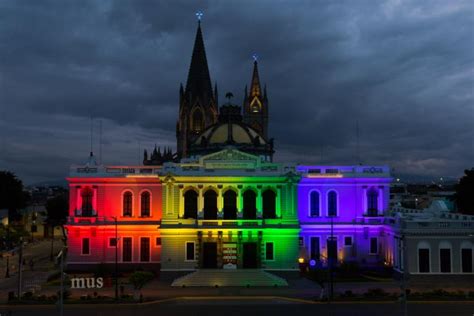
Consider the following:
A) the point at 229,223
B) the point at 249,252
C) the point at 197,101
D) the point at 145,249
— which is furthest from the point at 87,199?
the point at 197,101

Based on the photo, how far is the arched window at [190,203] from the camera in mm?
56375

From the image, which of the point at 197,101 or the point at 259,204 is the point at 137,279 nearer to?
the point at 259,204

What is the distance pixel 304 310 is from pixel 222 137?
3233cm

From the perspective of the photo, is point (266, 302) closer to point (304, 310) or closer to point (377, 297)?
point (304, 310)

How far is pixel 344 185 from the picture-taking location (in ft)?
194

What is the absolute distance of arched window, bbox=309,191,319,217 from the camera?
58919 millimetres

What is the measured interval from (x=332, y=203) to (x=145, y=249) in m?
20.6

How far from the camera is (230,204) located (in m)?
56.6

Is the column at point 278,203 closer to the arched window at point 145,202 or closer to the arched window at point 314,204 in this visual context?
the arched window at point 314,204

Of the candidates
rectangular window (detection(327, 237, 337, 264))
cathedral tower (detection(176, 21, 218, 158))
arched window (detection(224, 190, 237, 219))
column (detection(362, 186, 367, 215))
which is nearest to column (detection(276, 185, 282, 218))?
arched window (detection(224, 190, 237, 219))

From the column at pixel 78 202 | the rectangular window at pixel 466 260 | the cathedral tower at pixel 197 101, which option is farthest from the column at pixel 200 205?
the cathedral tower at pixel 197 101

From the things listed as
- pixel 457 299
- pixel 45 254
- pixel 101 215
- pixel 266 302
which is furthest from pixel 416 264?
pixel 45 254

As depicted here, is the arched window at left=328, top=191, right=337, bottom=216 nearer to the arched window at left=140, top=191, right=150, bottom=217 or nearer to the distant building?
the distant building

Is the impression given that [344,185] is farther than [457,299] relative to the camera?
Yes
